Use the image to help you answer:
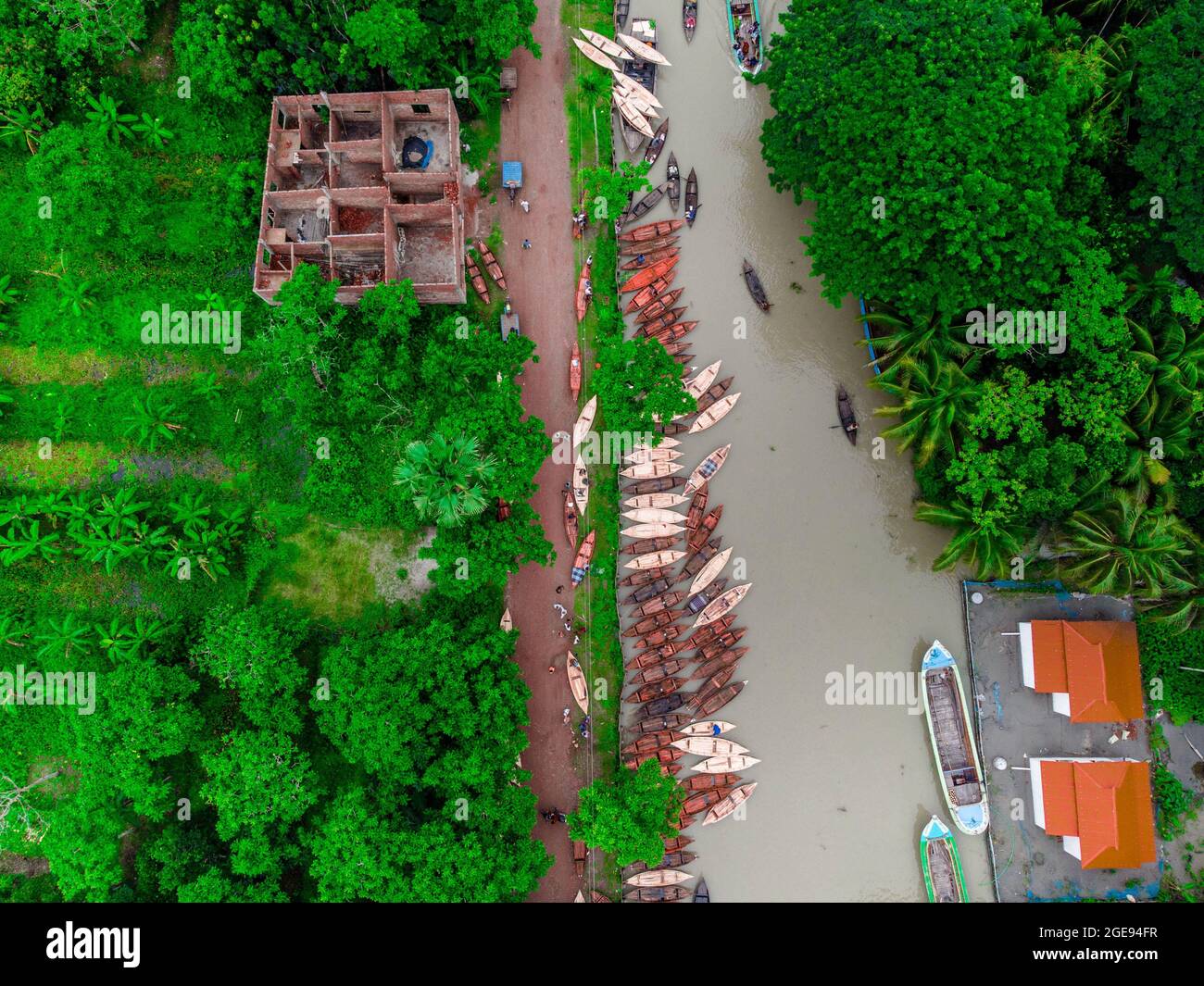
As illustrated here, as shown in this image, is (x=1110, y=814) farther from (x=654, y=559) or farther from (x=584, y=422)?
(x=584, y=422)

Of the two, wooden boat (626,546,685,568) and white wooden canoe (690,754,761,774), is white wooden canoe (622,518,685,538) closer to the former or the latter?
wooden boat (626,546,685,568)

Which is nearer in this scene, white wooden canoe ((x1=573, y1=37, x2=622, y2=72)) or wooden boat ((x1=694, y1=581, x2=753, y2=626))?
wooden boat ((x1=694, y1=581, x2=753, y2=626))

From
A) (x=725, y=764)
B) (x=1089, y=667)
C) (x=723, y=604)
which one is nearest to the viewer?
(x=1089, y=667)

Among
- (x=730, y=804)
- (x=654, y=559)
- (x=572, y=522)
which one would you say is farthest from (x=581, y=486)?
(x=730, y=804)

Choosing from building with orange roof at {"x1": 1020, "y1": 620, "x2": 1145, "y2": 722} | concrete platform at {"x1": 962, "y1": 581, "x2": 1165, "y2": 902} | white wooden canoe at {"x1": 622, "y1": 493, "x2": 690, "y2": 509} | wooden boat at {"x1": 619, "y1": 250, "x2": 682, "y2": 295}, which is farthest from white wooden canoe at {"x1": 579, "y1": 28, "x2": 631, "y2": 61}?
building with orange roof at {"x1": 1020, "y1": 620, "x2": 1145, "y2": 722}

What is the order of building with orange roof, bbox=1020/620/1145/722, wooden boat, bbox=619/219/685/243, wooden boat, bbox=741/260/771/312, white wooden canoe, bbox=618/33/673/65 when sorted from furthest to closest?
white wooden canoe, bbox=618/33/673/65, wooden boat, bbox=741/260/771/312, wooden boat, bbox=619/219/685/243, building with orange roof, bbox=1020/620/1145/722

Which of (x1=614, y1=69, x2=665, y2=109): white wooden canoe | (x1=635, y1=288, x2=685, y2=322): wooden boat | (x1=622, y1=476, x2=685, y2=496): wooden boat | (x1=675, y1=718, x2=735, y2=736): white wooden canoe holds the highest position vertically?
(x1=614, y1=69, x2=665, y2=109): white wooden canoe
